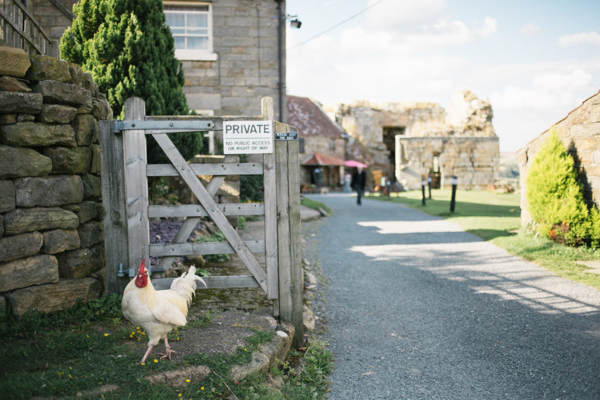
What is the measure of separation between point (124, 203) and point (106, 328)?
46.8 inches

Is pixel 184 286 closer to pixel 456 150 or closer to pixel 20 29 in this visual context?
pixel 20 29

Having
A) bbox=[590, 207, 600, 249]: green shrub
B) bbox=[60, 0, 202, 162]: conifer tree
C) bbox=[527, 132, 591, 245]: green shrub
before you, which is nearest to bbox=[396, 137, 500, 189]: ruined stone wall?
bbox=[527, 132, 591, 245]: green shrub

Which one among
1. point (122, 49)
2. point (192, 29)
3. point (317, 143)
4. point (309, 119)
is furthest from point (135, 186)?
point (309, 119)

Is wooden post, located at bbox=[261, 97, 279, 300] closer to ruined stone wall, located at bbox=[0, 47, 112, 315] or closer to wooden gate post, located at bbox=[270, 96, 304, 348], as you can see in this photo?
wooden gate post, located at bbox=[270, 96, 304, 348]

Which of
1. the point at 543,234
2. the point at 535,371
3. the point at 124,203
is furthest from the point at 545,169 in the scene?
the point at 124,203

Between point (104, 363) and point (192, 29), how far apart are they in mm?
11554

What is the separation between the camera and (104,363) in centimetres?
327

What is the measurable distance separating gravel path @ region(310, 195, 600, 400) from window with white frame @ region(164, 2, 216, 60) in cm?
743

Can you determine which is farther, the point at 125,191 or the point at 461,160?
the point at 461,160

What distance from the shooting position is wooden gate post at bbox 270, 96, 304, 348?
4.42 m

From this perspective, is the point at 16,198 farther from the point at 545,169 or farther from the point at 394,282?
the point at 545,169

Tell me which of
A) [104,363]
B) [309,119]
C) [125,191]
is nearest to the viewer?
[104,363]

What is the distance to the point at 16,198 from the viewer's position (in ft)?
12.6

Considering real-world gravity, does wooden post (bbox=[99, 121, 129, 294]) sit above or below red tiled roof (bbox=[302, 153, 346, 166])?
below
